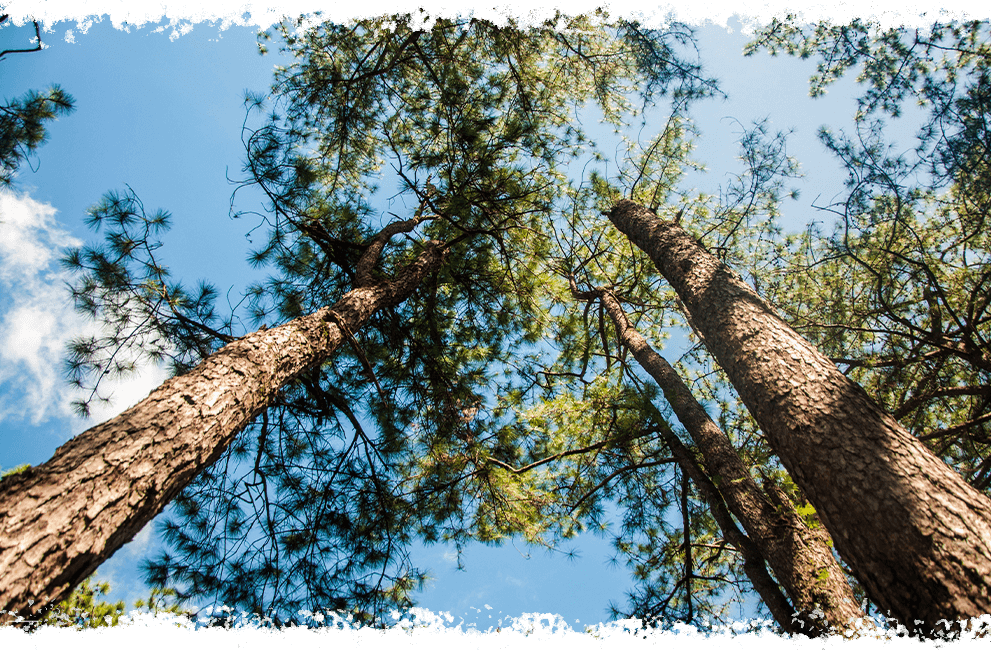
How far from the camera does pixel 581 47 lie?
4461mm

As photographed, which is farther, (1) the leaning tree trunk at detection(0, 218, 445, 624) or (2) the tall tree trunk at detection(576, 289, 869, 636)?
(2) the tall tree trunk at detection(576, 289, 869, 636)

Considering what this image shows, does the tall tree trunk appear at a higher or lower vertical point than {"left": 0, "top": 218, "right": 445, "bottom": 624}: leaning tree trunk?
lower

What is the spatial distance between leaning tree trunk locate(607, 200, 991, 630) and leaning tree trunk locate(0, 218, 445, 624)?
A: 8.32 ft

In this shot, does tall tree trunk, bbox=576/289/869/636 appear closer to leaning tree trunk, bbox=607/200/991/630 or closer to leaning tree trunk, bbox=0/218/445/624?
leaning tree trunk, bbox=607/200/991/630

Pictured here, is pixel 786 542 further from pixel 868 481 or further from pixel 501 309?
pixel 501 309

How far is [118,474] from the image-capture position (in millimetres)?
1507

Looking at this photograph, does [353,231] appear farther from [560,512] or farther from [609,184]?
[560,512]

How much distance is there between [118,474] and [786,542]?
10.3 feet

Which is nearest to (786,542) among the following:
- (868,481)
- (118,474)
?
(868,481)

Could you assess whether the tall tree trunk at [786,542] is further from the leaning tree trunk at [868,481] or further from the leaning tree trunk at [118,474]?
the leaning tree trunk at [118,474]

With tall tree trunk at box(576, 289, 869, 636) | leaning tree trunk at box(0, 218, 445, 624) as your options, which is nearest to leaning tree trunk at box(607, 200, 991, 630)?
tall tree trunk at box(576, 289, 869, 636)

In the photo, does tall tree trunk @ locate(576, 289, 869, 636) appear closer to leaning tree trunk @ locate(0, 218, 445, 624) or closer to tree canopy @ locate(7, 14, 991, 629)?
tree canopy @ locate(7, 14, 991, 629)

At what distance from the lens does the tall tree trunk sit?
194 centimetres

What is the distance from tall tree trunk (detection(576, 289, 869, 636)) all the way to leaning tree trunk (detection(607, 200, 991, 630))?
0.65 metres
